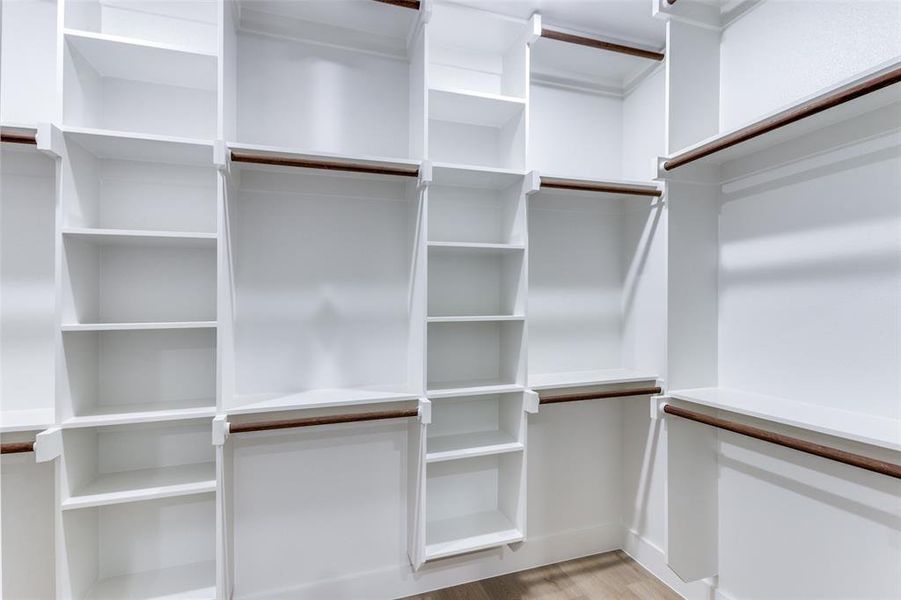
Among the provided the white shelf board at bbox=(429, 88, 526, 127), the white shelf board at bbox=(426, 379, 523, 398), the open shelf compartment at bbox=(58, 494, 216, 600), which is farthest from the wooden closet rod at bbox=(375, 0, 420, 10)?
the open shelf compartment at bbox=(58, 494, 216, 600)

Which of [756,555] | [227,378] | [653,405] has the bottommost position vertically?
[756,555]

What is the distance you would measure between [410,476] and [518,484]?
49cm

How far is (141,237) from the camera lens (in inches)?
56.7

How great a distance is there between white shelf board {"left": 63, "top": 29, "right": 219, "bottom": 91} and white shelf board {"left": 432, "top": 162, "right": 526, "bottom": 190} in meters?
0.94

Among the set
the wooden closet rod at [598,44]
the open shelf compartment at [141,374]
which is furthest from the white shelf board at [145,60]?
the wooden closet rod at [598,44]

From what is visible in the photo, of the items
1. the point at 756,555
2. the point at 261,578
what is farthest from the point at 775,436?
the point at 261,578

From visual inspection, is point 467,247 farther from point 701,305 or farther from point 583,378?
point 701,305

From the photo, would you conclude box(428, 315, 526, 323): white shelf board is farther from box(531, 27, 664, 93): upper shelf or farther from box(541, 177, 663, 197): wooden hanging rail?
box(531, 27, 664, 93): upper shelf

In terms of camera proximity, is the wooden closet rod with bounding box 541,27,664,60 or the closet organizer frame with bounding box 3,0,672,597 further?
the wooden closet rod with bounding box 541,27,664,60

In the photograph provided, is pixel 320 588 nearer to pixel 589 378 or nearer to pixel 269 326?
pixel 269 326

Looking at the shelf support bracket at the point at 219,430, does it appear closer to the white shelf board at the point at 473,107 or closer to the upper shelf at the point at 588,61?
the white shelf board at the point at 473,107

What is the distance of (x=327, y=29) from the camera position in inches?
Answer: 71.7

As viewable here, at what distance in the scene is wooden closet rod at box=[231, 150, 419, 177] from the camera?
151cm

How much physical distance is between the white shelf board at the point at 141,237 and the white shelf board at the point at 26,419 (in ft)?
2.07
